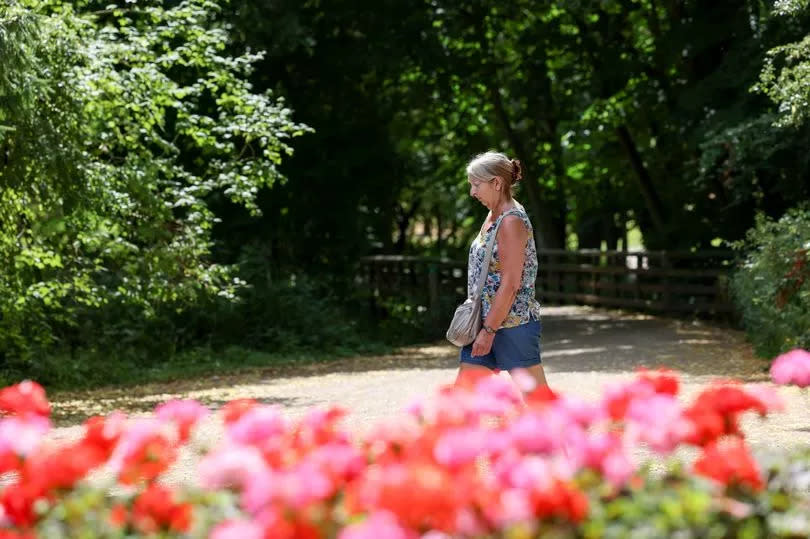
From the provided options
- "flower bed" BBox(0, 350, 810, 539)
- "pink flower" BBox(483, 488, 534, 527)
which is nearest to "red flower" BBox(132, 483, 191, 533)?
"flower bed" BBox(0, 350, 810, 539)

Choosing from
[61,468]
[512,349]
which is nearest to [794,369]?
[61,468]

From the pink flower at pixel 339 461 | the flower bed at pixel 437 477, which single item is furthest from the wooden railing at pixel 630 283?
the pink flower at pixel 339 461

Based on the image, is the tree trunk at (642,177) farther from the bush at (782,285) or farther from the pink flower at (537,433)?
the pink flower at (537,433)

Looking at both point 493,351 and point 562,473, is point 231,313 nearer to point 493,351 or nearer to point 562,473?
point 493,351

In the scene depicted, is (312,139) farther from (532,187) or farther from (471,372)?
(471,372)

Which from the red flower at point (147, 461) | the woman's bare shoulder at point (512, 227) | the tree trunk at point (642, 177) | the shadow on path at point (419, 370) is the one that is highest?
the tree trunk at point (642, 177)

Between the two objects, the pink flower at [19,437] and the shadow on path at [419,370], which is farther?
the shadow on path at [419,370]

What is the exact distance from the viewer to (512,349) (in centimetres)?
674

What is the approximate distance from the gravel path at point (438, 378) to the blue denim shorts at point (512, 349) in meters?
2.26

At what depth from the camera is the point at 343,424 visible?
10938mm

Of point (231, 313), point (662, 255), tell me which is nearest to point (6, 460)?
point (231, 313)

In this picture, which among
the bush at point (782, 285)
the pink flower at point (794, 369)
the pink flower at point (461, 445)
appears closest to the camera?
the pink flower at point (461, 445)

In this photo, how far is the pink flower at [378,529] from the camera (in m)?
2.78

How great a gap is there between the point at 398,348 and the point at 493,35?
8.53 m
